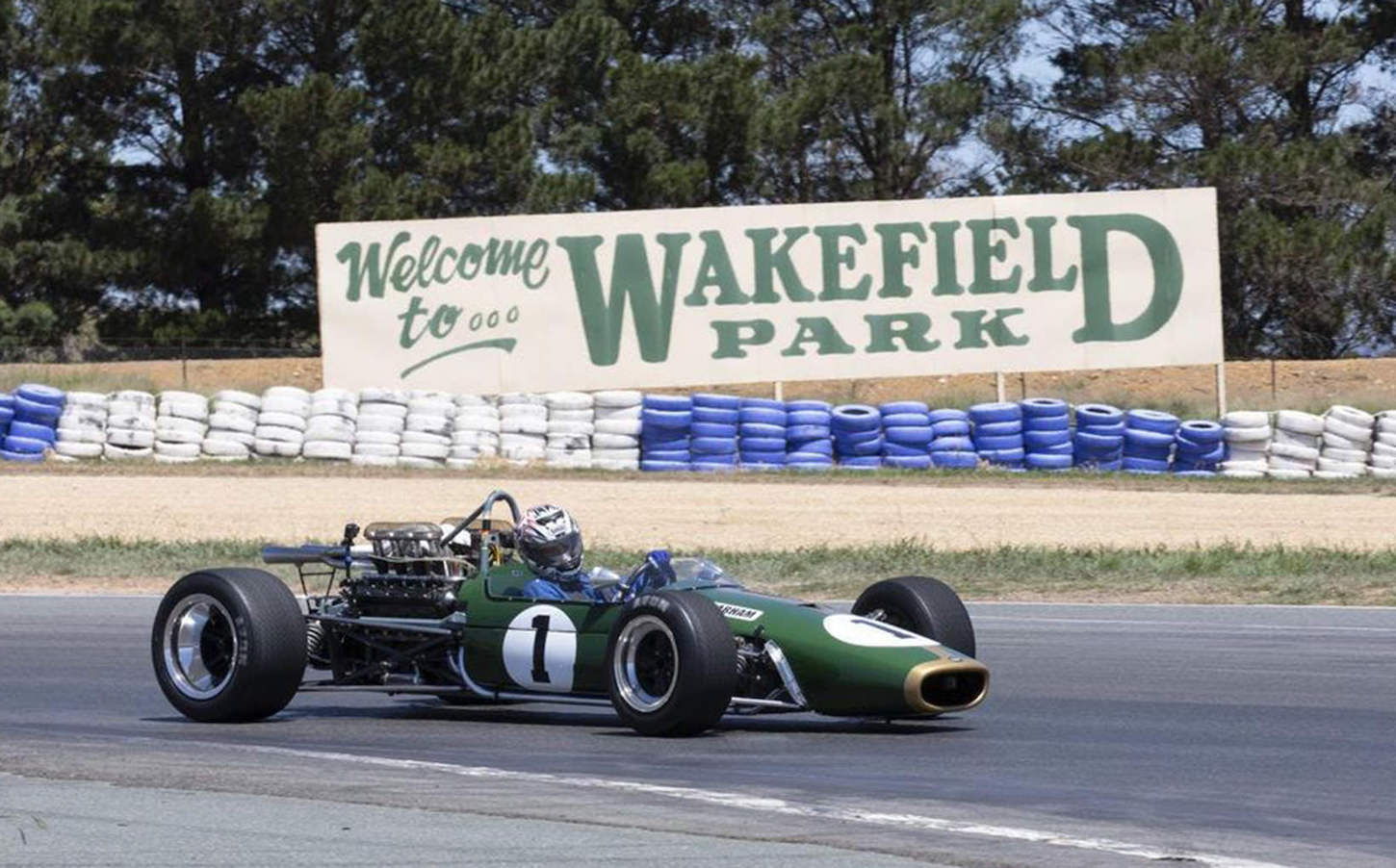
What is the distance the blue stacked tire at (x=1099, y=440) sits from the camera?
28.7 meters

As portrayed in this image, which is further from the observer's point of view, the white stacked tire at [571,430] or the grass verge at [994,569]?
the white stacked tire at [571,430]

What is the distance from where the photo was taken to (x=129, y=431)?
95.7ft

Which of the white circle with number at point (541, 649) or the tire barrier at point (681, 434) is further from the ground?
the tire barrier at point (681, 434)

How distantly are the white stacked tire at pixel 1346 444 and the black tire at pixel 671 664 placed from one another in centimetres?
2007

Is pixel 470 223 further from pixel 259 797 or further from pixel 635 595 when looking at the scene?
pixel 259 797

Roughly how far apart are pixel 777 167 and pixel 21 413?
22970 millimetres

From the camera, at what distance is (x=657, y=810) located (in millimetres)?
7949

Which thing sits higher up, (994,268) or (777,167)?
(777,167)

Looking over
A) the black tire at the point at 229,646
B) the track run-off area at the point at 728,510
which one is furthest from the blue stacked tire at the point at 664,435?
the black tire at the point at 229,646

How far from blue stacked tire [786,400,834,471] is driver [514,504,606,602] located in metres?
18.0

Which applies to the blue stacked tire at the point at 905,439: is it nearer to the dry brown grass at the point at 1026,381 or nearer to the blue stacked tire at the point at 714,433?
the blue stacked tire at the point at 714,433

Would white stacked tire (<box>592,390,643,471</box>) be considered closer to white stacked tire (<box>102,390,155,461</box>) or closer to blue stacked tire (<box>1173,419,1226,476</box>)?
white stacked tire (<box>102,390,155,461</box>)

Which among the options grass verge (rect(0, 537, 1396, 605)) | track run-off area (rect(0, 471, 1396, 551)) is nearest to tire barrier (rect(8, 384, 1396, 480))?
track run-off area (rect(0, 471, 1396, 551))

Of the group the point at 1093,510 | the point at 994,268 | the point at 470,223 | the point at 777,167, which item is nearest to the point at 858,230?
the point at 994,268
